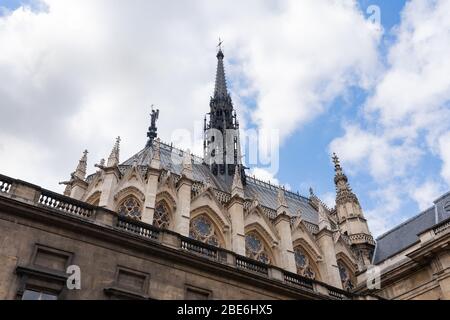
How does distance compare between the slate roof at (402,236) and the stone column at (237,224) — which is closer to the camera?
the stone column at (237,224)

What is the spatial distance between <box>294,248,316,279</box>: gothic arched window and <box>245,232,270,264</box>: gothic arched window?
2619 mm

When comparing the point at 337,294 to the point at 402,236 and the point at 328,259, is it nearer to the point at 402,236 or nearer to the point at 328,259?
the point at 328,259

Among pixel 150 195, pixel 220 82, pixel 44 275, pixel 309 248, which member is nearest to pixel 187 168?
pixel 150 195

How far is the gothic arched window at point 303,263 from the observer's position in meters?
28.1

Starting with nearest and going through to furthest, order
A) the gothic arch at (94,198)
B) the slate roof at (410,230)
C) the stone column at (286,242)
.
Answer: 1. the slate roof at (410,230)
2. the gothic arch at (94,198)
3. the stone column at (286,242)

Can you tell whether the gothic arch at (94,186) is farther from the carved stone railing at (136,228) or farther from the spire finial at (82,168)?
the carved stone railing at (136,228)

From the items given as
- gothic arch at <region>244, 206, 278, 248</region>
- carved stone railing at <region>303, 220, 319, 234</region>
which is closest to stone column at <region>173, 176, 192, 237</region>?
gothic arch at <region>244, 206, 278, 248</region>

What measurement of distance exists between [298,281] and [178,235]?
18.4 feet

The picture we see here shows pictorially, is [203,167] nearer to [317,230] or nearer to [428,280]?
[317,230]

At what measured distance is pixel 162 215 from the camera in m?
24.9

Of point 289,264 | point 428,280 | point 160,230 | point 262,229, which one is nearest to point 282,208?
point 262,229

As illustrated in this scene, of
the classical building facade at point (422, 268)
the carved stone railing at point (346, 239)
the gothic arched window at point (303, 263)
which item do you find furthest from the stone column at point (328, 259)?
the carved stone railing at point (346, 239)

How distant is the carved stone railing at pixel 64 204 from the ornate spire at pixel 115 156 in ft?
33.1
